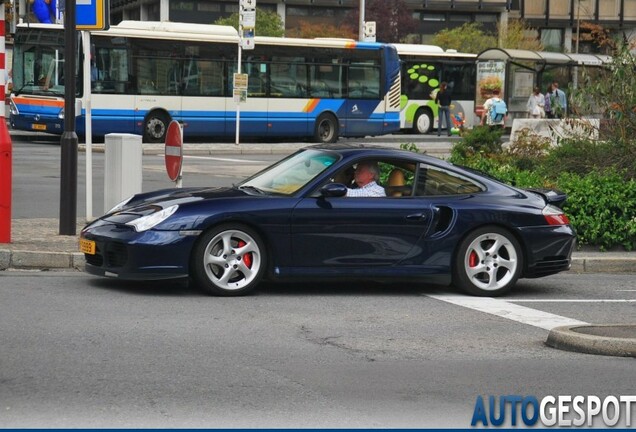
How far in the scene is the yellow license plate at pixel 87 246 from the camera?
10586mm

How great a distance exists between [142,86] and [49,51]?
261cm

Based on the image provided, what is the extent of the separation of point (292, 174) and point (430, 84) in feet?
115

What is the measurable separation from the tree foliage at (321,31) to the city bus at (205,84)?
2449 centimetres

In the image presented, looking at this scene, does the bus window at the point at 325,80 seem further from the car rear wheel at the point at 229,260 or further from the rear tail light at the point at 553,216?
the car rear wheel at the point at 229,260

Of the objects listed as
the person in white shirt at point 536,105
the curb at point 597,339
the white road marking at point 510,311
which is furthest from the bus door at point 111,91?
the curb at point 597,339

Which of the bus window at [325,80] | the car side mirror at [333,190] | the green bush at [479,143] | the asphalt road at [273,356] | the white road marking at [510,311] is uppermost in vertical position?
the bus window at [325,80]

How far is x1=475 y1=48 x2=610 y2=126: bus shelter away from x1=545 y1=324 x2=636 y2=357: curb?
3608 centimetres

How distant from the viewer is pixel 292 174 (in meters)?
11.2

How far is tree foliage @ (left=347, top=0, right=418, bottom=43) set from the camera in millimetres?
66438

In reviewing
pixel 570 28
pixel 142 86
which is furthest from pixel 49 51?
pixel 570 28

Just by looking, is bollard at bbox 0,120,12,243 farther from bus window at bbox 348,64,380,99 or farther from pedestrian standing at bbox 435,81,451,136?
pedestrian standing at bbox 435,81,451,136

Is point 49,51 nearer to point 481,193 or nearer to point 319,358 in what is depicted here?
point 481,193

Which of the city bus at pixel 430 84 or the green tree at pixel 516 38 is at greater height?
the green tree at pixel 516 38

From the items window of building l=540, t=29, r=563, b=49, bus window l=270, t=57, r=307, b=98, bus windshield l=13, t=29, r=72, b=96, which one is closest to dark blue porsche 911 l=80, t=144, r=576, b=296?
bus windshield l=13, t=29, r=72, b=96
